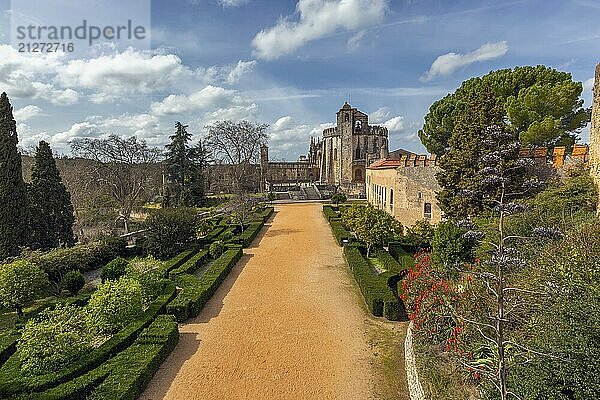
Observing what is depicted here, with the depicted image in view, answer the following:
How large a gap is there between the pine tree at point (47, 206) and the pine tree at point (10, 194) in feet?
5.18

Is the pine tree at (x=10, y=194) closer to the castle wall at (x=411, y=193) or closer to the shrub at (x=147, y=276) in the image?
the shrub at (x=147, y=276)

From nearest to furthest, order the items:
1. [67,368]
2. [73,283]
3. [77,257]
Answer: [67,368]
[73,283]
[77,257]

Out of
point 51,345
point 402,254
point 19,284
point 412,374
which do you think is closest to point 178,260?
point 19,284

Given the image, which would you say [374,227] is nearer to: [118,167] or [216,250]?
[216,250]

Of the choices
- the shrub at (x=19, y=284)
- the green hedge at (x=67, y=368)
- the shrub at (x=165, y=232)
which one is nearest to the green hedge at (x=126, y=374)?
the green hedge at (x=67, y=368)

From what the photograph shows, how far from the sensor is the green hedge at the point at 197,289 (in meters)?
11.0

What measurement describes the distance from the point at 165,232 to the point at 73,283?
577cm

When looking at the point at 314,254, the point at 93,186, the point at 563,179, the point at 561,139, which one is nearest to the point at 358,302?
the point at 314,254

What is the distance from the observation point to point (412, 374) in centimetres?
750

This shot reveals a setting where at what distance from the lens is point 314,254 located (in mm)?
18734

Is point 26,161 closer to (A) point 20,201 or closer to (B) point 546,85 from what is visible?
(A) point 20,201

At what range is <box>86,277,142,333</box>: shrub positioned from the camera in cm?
941

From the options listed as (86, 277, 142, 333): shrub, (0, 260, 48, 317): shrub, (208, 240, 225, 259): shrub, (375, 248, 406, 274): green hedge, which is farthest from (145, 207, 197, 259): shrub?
(375, 248, 406, 274): green hedge

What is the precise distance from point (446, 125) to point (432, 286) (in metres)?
17.7
